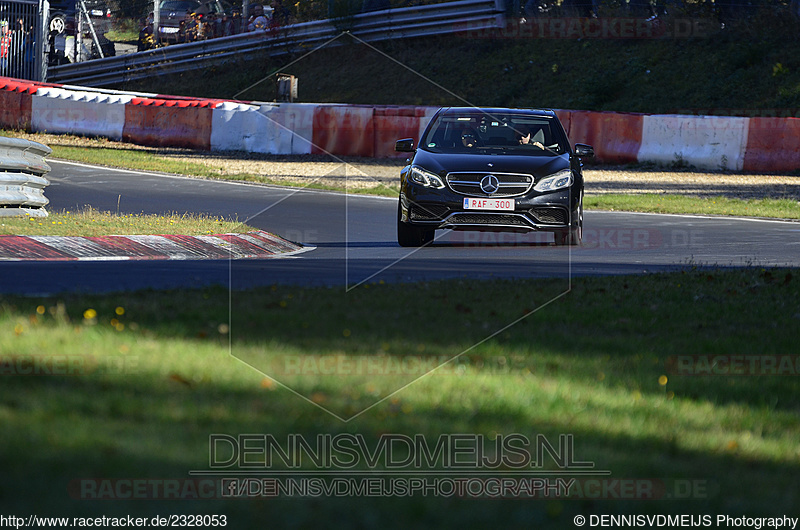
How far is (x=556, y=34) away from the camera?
35.8m

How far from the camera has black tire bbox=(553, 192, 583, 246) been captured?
41.9 ft

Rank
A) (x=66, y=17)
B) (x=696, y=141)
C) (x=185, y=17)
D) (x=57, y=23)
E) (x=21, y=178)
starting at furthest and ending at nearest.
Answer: (x=185, y=17), (x=66, y=17), (x=57, y=23), (x=696, y=141), (x=21, y=178)

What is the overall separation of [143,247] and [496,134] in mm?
4523

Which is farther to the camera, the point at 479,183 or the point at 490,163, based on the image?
the point at 490,163

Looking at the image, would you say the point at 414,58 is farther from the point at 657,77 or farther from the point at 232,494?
the point at 232,494

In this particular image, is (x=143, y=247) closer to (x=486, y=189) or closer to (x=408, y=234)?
(x=408, y=234)

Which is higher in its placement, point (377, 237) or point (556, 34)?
point (556, 34)

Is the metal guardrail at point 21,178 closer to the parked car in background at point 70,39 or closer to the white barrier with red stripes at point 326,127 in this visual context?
the white barrier with red stripes at point 326,127

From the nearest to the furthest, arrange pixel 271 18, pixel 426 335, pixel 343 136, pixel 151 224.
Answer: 1. pixel 426 335
2. pixel 151 224
3. pixel 343 136
4. pixel 271 18

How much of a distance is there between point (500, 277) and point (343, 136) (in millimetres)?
16259

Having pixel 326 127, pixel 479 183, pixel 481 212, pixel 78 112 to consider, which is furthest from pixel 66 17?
pixel 481 212

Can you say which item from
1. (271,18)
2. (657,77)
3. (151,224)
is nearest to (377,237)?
(151,224)

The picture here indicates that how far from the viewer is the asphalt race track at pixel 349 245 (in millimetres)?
9289

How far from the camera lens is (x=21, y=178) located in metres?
13.1
